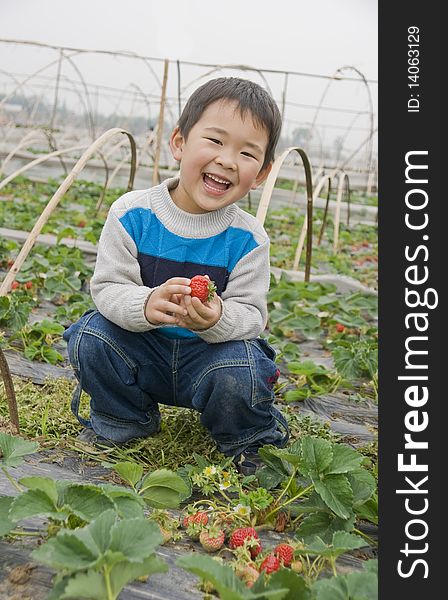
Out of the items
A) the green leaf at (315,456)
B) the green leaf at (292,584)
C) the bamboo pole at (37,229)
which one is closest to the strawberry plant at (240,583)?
the green leaf at (292,584)

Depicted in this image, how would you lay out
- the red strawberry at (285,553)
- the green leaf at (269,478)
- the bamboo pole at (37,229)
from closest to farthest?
the red strawberry at (285,553)
the green leaf at (269,478)
the bamboo pole at (37,229)

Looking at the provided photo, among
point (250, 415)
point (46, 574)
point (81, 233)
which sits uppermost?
point (81, 233)

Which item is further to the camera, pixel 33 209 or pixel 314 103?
pixel 314 103

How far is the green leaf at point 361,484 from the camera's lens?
1423mm

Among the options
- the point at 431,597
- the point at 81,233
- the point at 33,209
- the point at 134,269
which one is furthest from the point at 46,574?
the point at 33,209

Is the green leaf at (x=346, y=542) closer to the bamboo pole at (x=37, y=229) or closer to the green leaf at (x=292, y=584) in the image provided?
the green leaf at (x=292, y=584)

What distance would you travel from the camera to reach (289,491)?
1.55m

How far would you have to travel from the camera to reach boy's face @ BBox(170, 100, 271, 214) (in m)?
1.70

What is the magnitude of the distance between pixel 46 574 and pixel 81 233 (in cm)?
364

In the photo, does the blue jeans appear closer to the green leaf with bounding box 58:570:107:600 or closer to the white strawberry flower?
the white strawberry flower

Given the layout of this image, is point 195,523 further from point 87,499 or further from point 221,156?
point 221,156

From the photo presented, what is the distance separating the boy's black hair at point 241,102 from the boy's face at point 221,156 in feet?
0.05

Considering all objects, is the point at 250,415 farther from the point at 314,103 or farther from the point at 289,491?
the point at 314,103

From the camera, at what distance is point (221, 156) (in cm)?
169
